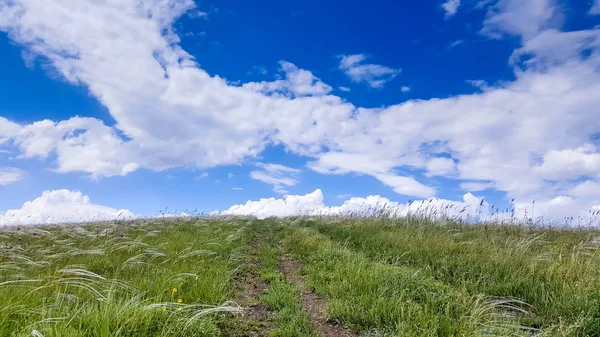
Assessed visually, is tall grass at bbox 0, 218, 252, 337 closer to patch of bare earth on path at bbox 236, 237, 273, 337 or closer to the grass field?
the grass field

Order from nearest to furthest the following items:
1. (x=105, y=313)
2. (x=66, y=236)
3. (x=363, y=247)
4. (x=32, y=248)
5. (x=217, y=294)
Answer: (x=105, y=313)
(x=217, y=294)
(x=32, y=248)
(x=363, y=247)
(x=66, y=236)

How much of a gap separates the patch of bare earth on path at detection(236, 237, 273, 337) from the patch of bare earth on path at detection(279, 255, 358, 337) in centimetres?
66

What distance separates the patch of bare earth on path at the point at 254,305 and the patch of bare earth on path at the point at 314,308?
2.17 ft

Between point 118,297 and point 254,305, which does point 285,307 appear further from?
point 118,297

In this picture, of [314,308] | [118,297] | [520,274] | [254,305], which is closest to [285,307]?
[314,308]

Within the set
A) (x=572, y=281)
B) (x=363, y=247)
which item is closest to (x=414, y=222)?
(x=363, y=247)

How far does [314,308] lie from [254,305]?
1.04 meters

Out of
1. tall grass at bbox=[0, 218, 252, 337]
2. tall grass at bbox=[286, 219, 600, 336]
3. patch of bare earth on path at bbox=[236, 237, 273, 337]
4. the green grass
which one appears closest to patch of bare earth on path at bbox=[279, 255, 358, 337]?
the green grass

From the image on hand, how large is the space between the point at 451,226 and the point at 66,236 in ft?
53.3

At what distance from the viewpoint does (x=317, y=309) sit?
5.42 meters

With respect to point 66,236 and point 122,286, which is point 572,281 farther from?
point 66,236

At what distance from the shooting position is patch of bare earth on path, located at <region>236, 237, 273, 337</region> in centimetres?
470

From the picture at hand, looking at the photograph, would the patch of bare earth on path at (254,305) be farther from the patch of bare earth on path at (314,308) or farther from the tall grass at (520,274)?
the tall grass at (520,274)

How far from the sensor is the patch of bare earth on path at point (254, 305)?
4.70 m
